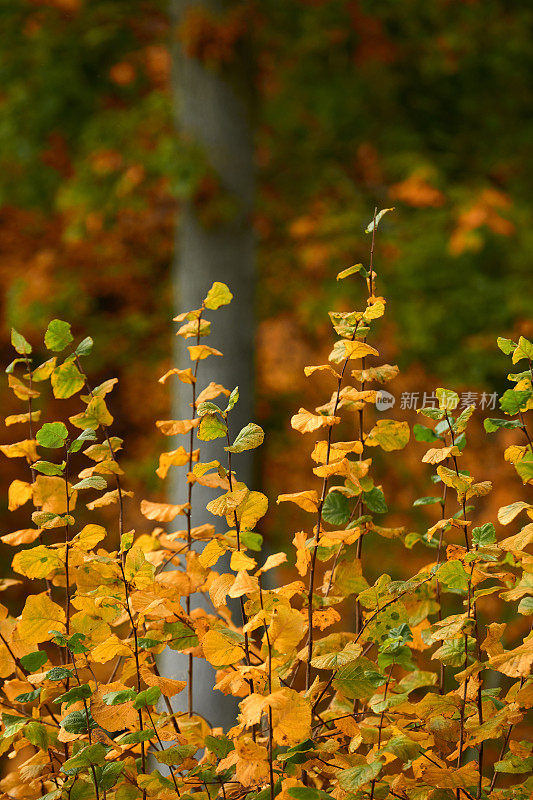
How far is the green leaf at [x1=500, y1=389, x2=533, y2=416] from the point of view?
0.87m

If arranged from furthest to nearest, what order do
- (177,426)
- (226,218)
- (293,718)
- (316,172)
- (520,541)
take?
1. (316,172)
2. (226,218)
3. (177,426)
4. (520,541)
5. (293,718)

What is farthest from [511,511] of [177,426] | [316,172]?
[316,172]

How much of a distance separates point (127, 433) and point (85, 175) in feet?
6.69

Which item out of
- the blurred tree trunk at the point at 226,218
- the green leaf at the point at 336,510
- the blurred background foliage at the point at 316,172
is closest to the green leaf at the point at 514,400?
the green leaf at the point at 336,510

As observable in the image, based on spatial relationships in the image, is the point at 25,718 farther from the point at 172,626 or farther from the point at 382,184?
the point at 382,184

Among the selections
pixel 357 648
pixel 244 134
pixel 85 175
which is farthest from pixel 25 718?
pixel 85 175

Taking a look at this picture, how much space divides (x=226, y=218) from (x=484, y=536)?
88.7 inches

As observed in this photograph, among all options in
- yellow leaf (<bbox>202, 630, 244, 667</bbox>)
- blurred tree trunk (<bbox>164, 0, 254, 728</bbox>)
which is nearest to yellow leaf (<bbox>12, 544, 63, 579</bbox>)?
yellow leaf (<bbox>202, 630, 244, 667</bbox>)

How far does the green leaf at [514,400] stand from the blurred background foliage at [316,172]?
103 inches

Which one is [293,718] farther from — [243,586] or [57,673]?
[57,673]

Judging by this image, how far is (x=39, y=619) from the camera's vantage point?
2.90 ft

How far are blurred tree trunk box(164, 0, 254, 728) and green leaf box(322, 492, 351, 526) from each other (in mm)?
1893

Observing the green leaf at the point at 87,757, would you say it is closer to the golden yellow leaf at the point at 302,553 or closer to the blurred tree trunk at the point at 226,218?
the golden yellow leaf at the point at 302,553

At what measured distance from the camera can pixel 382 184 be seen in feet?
13.5
